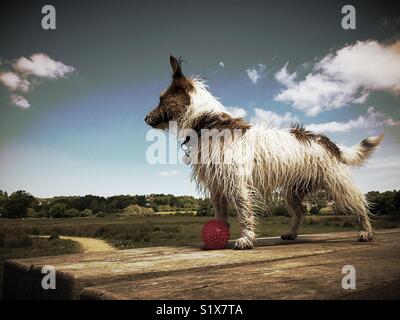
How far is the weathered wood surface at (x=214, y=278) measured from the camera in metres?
1.93

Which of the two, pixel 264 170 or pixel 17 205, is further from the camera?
pixel 17 205

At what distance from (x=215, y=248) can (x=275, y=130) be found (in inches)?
74.8

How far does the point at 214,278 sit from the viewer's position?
2283 mm

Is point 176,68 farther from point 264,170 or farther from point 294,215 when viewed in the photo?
point 294,215

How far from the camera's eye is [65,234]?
4206 centimetres

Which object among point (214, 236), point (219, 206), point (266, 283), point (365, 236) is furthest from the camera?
point (365, 236)

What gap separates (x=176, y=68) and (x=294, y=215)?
2.81m

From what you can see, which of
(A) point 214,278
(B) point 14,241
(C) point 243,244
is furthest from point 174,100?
Answer: (B) point 14,241

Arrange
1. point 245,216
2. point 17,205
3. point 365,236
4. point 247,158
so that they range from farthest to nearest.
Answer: point 17,205, point 365,236, point 247,158, point 245,216

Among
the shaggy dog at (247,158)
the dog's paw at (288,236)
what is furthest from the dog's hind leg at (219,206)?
the dog's paw at (288,236)

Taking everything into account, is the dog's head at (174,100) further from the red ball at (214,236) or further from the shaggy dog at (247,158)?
the red ball at (214,236)

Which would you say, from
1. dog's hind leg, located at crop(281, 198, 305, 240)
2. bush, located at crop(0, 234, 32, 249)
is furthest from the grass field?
dog's hind leg, located at crop(281, 198, 305, 240)

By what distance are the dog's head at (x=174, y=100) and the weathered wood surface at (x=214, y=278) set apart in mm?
2019
